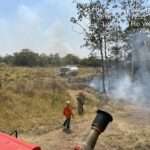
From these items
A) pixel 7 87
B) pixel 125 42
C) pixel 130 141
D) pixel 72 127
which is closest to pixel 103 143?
pixel 130 141

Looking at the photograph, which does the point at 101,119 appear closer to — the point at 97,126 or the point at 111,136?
the point at 97,126

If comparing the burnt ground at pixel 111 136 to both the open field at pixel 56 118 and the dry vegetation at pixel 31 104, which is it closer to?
the open field at pixel 56 118

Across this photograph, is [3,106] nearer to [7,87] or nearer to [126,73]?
[7,87]

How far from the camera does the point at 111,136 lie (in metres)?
18.2

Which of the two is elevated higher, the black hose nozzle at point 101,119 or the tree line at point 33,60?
the black hose nozzle at point 101,119

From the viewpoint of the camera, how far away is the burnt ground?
17.2 meters

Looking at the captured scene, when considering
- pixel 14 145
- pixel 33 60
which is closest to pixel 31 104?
pixel 14 145

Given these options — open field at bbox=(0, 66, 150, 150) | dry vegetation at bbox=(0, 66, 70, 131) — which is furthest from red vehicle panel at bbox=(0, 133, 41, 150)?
dry vegetation at bbox=(0, 66, 70, 131)

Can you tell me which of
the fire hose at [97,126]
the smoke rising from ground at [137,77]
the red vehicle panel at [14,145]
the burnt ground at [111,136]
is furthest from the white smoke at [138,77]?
the red vehicle panel at [14,145]

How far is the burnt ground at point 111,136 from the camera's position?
17172 millimetres

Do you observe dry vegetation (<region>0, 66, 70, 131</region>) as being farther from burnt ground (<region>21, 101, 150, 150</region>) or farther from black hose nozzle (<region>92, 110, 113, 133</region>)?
black hose nozzle (<region>92, 110, 113, 133</region>)

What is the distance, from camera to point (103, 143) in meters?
17.4

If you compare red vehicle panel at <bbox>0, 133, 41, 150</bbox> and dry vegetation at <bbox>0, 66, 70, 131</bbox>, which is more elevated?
red vehicle panel at <bbox>0, 133, 41, 150</bbox>

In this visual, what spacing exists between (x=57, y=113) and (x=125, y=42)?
9209 mm
